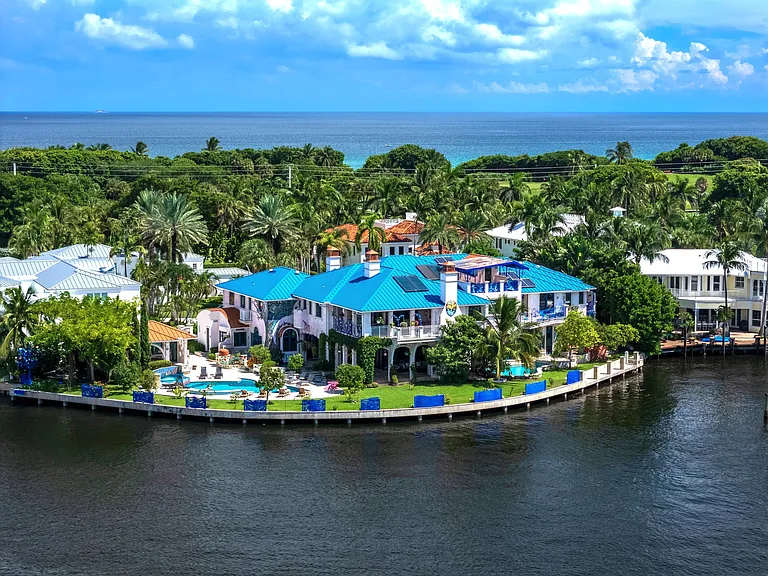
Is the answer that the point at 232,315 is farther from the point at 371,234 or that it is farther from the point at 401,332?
the point at 371,234

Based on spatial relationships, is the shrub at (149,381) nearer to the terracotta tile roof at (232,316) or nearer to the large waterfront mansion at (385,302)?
the large waterfront mansion at (385,302)

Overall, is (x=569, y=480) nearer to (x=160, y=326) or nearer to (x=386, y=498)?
(x=386, y=498)

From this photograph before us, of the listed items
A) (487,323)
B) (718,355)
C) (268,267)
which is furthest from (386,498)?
(268,267)

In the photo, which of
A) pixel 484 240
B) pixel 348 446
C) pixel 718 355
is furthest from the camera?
pixel 484 240

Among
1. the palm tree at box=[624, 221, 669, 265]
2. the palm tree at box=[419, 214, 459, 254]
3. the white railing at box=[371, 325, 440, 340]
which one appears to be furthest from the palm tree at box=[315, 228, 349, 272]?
the white railing at box=[371, 325, 440, 340]

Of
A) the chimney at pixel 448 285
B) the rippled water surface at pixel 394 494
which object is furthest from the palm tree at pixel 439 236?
the rippled water surface at pixel 394 494

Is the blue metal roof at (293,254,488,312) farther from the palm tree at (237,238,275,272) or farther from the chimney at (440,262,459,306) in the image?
the palm tree at (237,238,275,272)

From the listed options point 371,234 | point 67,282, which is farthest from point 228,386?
point 371,234
